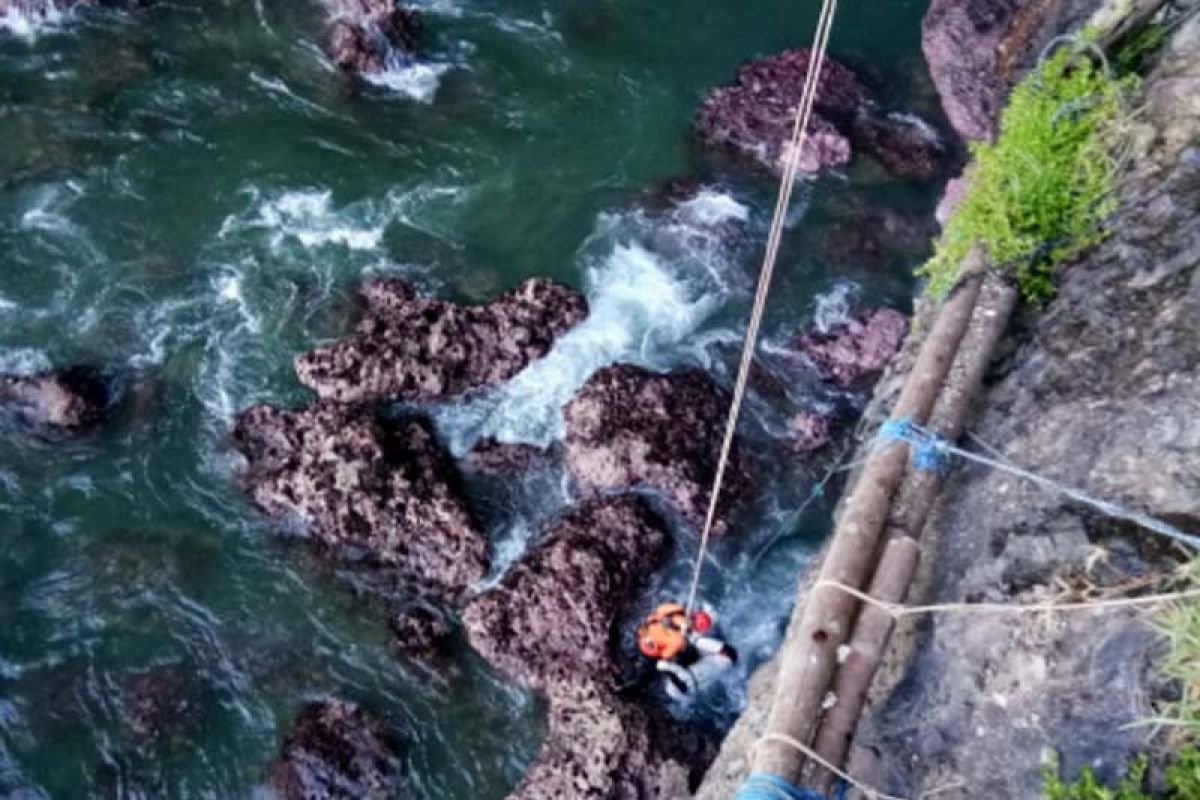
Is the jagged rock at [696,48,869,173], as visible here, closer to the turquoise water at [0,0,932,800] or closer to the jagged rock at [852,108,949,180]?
the jagged rock at [852,108,949,180]

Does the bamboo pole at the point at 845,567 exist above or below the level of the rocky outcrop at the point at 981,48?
below

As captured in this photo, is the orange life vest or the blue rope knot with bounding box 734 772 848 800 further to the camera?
the orange life vest

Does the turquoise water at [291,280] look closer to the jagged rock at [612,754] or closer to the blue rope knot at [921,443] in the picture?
the jagged rock at [612,754]

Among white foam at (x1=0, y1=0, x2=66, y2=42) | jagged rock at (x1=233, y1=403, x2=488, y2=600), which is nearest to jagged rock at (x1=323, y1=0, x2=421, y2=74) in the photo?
white foam at (x1=0, y1=0, x2=66, y2=42)

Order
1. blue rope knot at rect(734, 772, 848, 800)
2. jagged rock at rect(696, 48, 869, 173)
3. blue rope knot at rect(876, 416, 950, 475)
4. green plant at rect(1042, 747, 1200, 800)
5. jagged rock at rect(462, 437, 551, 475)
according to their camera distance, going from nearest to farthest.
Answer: green plant at rect(1042, 747, 1200, 800)
blue rope knot at rect(734, 772, 848, 800)
blue rope knot at rect(876, 416, 950, 475)
jagged rock at rect(462, 437, 551, 475)
jagged rock at rect(696, 48, 869, 173)

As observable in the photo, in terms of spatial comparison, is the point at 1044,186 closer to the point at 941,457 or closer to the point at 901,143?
Result: the point at 941,457

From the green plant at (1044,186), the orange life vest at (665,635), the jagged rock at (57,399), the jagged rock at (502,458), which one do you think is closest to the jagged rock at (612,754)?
the orange life vest at (665,635)

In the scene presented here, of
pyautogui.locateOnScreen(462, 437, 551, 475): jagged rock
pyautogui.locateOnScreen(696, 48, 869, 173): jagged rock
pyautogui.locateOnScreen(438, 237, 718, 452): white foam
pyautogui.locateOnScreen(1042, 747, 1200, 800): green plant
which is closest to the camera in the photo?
pyautogui.locateOnScreen(1042, 747, 1200, 800): green plant
